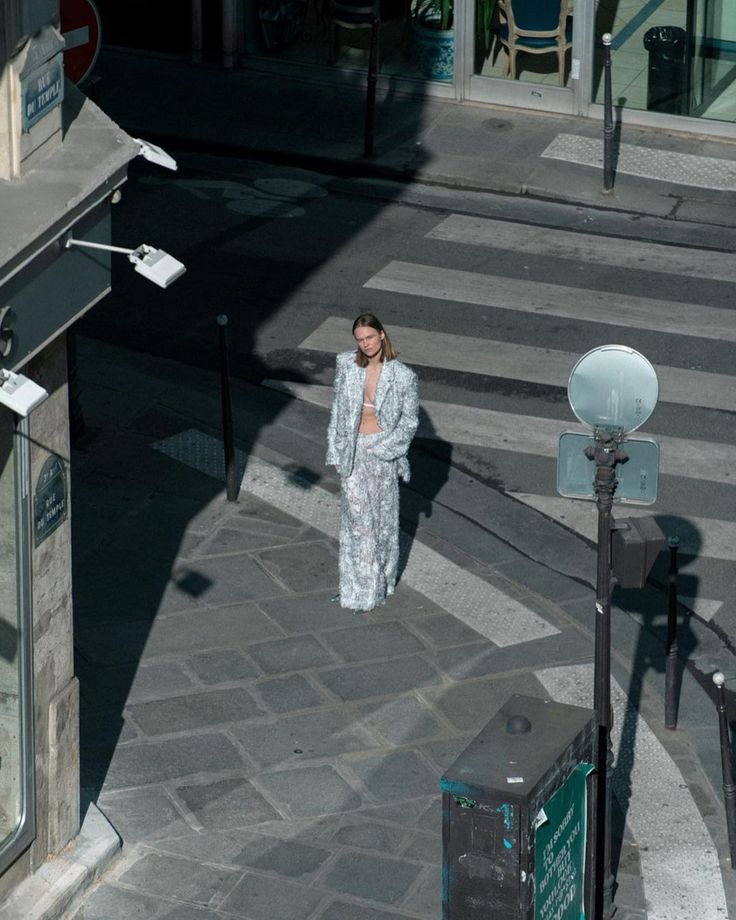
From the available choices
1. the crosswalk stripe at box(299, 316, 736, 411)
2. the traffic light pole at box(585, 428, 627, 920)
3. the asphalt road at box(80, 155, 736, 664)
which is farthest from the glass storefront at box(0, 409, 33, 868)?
the crosswalk stripe at box(299, 316, 736, 411)

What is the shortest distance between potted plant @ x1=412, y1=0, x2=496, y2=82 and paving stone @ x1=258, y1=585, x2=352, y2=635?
1046 centimetres

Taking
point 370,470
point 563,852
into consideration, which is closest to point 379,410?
point 370,470

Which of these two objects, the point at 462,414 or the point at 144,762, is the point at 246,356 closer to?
the point at 462,414

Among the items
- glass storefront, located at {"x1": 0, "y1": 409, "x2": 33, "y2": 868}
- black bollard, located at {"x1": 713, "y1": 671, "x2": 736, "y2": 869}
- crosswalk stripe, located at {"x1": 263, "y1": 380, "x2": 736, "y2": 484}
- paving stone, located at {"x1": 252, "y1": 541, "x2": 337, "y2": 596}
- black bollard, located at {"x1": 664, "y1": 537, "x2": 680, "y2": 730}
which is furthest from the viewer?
crosswalk stripe, located at {"x1": 263, "y1": 380, "x2": 736, "y2": 484}

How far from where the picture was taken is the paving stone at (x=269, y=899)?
8883mm

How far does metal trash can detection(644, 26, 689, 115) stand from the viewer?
19797 mm

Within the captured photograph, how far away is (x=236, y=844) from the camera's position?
939cm

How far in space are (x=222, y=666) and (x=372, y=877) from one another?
2.10 metres

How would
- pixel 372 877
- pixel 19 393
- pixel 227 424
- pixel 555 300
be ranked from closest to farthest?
1. pixel 19 393
2. pixel 372 877
3. pixel 227 424
4. pixel 555 300

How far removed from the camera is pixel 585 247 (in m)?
17.0

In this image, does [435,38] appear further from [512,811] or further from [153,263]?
[512,811]

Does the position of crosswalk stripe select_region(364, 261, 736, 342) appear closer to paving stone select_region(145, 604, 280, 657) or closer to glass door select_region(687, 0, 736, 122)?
glass door select_region(687, 0, 736, 122)

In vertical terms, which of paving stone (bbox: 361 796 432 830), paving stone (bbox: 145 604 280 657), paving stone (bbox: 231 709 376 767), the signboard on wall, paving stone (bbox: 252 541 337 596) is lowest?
paving stone (bbox: 252 541 337 596)

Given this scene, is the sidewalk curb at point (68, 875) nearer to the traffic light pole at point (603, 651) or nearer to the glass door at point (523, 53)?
the traffic light pole at point (603, 651)
